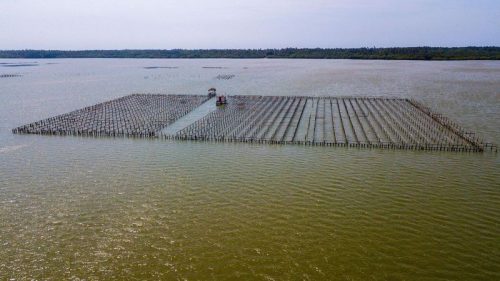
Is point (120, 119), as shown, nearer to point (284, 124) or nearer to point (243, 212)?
point (284, 124)

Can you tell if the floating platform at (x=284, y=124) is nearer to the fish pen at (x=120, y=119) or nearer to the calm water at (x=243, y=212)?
the fish pen at (x=120, y=119)

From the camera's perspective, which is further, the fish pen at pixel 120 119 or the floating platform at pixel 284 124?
the fish pen at pixel 120 119

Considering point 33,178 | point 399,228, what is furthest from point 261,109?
point 399,228

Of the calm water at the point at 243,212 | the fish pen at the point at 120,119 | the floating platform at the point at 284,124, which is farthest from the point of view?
the fish pen at the point at 120,119

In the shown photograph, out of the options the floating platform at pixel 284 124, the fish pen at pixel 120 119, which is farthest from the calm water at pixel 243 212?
the fish pen at pixel 120 119

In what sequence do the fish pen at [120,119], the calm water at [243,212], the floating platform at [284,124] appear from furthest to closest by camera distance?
the fish pen at [120,119]
the floating platform at [284,124]
the calm water at [243,212]

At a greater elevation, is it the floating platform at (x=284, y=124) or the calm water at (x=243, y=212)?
the floating platform at (x=284, y=124)

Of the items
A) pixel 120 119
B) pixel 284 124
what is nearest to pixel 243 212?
pixel 284 124

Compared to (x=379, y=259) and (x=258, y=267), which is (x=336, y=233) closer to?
(x=379, y=259)
